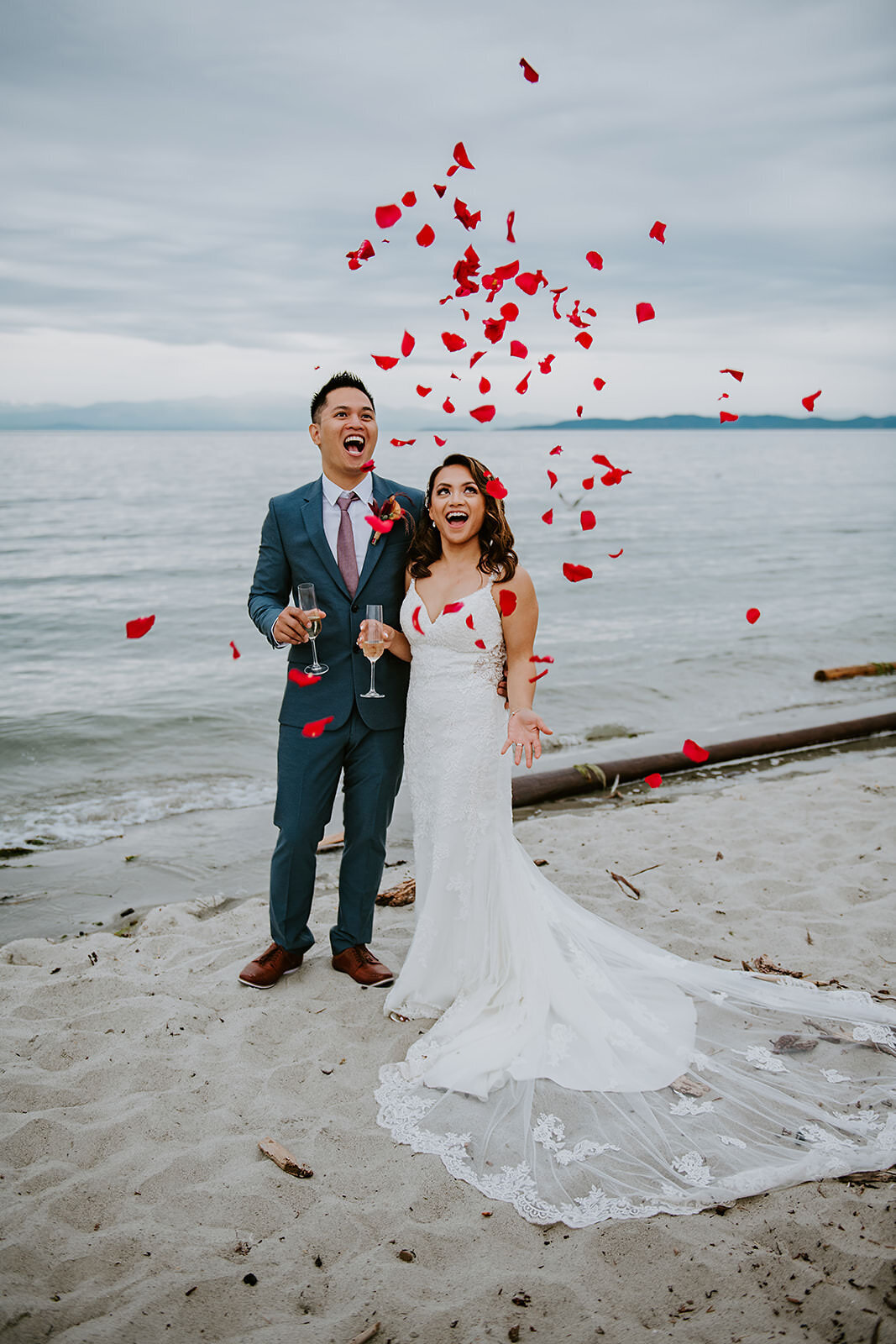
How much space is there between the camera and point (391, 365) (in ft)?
14.9

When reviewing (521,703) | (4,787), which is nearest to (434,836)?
(521,703)

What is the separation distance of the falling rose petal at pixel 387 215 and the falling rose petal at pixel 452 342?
0.57 metres

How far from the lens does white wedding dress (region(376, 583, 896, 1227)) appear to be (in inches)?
115

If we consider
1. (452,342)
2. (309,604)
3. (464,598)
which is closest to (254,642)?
(452,342)

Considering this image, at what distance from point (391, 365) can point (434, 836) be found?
94.2 inches

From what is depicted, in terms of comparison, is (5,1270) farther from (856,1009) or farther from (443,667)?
(856,1009)

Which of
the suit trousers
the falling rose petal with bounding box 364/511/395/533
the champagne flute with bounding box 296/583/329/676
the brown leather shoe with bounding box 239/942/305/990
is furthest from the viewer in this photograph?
the brown leather shoe with bounding box 239/942/305/990

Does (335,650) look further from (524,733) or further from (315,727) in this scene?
(524,733)

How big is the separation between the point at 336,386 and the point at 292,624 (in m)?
1.17

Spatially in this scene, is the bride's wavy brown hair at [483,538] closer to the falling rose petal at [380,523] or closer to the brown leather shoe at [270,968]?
the falling rose petal at [380,523]

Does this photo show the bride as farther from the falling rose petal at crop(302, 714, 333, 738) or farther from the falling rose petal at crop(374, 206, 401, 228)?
the falling rose petal at crop(374, 206, 401, 228)

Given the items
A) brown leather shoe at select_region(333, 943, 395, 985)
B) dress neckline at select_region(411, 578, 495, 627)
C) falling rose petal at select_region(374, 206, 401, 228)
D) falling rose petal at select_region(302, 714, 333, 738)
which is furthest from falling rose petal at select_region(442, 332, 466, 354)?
brown leather shoe at select_region(333, 943, 395, 985)

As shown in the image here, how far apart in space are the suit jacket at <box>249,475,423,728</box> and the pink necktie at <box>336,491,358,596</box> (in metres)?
0.05

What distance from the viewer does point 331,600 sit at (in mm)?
4043
